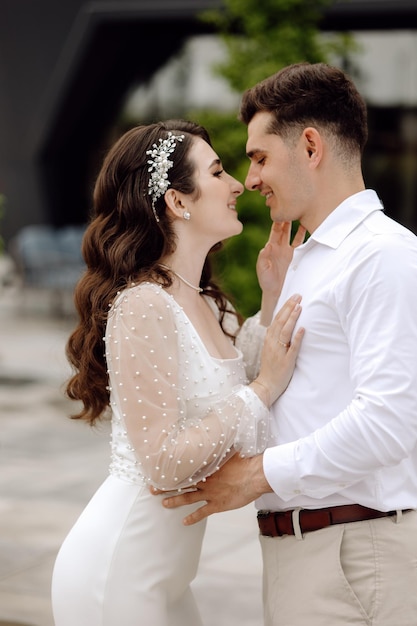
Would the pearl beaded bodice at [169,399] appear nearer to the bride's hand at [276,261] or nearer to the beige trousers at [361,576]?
the beige trousers at [361,576]

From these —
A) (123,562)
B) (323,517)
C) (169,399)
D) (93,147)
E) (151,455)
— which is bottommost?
(93,147)

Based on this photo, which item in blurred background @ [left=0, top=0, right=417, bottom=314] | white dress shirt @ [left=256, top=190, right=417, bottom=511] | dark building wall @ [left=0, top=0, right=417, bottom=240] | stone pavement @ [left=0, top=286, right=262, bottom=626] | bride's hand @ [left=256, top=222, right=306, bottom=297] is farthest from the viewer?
dark building wall @ [left=0, top=0, right=417, bottom=240]

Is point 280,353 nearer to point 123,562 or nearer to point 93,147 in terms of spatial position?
point 123,562

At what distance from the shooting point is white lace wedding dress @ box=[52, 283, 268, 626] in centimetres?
238

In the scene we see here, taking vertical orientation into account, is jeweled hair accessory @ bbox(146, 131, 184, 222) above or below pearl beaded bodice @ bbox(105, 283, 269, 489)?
above

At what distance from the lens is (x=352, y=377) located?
220 cm

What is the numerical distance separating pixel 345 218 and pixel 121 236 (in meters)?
0.65

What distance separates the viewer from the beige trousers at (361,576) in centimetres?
225

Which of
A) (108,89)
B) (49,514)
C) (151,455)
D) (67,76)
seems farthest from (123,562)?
(108,89)

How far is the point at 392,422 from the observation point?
2.14 meters

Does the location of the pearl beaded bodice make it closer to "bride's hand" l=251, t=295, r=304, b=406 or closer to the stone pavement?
"bride's hand" l=251, t=295, r=304, b=406

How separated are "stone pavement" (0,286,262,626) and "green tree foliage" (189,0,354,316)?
2.07 m

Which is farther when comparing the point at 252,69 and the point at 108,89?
the point at 108,89

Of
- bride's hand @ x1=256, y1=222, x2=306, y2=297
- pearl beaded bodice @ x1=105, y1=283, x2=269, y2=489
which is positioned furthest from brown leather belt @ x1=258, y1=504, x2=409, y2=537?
bride's hand @ x1=256, y1=222, x2=306, y2=297
